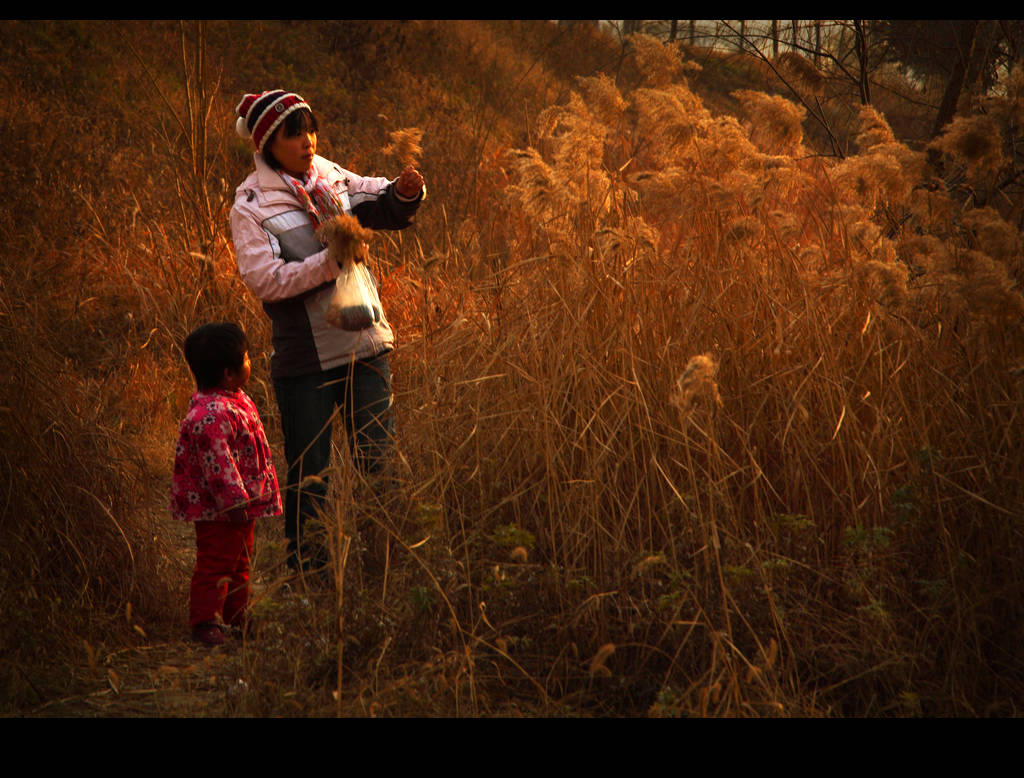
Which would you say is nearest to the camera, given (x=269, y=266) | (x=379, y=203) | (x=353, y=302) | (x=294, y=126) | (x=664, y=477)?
(x=664, y=477)

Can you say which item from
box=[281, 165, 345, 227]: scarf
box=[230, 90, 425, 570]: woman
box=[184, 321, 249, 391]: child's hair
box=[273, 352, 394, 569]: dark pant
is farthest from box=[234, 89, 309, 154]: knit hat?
box=[273, 352, 394, 569]: dark pant

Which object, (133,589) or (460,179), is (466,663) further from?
(460,179)

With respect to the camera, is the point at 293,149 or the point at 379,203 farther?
the point at 379,203

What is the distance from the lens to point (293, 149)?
306cm

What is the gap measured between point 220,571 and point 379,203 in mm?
1328

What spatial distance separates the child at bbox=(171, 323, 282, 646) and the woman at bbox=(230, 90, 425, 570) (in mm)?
138

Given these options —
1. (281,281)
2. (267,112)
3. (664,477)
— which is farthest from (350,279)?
(664,477)

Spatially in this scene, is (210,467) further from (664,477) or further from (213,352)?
(664,477)

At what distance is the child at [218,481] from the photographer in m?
2.85

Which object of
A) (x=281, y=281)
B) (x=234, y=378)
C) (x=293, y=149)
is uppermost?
(x=293, y=149)

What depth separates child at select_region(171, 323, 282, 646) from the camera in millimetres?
2854

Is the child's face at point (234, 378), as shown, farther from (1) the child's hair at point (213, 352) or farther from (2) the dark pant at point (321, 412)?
(2) the dark pant at point (321, 412)

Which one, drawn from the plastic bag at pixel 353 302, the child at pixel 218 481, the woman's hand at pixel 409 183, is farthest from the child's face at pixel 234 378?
the woman's hand at pixel 409 183
